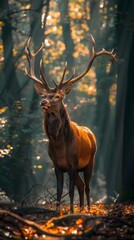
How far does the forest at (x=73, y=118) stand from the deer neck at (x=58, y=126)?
0.93 metres

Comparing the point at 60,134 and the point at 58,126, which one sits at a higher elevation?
the point at 58,126

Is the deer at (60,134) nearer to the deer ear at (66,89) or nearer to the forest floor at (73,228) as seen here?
the deer ear at (66,89)

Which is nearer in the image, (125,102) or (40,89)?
(40,89)

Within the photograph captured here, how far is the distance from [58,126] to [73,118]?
2011 centimetres

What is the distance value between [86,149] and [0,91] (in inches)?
494

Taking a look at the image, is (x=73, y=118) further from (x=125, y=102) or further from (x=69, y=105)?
(x=125, y=102)

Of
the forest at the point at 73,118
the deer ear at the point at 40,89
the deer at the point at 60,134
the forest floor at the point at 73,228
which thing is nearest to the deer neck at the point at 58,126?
the deer at the point at 60,134

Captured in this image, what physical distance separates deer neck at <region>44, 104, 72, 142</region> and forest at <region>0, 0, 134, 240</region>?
36.5 inches

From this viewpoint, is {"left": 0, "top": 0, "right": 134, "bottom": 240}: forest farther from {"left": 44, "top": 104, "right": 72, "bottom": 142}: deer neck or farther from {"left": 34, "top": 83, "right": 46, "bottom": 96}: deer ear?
{"left": 34, "top": 83, "right": 46, "bottom": 96}: deer ear

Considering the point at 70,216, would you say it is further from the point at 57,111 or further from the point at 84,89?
the point at 84,89

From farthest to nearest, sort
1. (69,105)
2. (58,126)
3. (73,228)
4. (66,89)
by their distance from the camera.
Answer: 1. (69,105)
2. (66,89)
3. (58,126)
4. (73,228)

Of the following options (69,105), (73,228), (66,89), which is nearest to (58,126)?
(66,89)

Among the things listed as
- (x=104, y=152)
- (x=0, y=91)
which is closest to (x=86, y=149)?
(x=0, y=91)

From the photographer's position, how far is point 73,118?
97.5 feet
